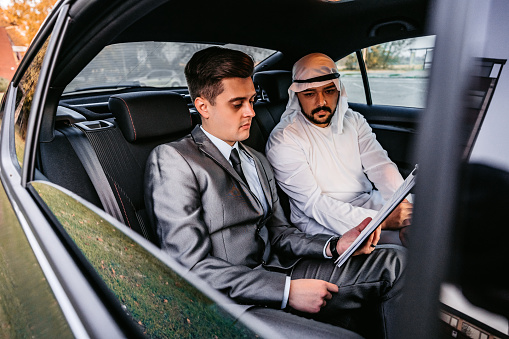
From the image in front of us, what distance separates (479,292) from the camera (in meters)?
0.45

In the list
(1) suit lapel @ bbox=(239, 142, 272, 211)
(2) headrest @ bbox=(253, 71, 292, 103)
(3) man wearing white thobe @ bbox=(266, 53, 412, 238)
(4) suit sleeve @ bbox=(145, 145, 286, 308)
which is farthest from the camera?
(2) headrest @ bbox=(253, 71, 292, 103)

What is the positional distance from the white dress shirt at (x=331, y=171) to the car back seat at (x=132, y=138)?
739 millimetres

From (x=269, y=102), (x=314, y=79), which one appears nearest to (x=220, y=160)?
(x=314, y=79)

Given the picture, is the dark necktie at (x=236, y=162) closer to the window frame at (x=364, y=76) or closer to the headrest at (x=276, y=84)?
the headrest at (x=276, y=84)

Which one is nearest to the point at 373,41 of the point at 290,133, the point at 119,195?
the point at 290,133

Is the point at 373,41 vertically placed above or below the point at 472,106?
above

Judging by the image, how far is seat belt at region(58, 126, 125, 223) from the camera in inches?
68.1

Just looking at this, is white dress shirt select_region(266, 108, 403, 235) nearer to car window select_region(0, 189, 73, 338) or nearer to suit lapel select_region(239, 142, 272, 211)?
suit lapel select_region(239, 142, 272, 211)

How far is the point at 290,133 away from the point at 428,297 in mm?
2157

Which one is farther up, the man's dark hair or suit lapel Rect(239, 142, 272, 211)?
the man's dark hair

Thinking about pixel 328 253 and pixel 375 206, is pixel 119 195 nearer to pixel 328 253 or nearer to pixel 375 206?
pixel 328 253

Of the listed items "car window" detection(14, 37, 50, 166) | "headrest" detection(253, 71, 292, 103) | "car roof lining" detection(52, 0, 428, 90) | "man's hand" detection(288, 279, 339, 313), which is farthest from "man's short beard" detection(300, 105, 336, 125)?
"car window" detection(14, 37, 50, 166)

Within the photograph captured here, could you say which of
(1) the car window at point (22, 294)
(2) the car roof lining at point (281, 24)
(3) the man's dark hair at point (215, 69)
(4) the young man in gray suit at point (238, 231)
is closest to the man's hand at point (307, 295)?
(4) the young man in gray suit at point (238, 231)

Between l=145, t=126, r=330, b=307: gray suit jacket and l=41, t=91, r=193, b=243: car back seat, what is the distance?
26 centimetres
